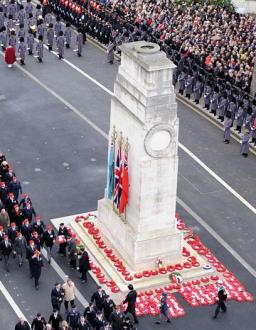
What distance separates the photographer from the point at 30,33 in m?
62.8

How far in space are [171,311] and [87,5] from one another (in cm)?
3036

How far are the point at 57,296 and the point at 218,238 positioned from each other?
26.5 feet

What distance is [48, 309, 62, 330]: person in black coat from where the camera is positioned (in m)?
36.2

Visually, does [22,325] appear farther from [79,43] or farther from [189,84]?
[79,43]

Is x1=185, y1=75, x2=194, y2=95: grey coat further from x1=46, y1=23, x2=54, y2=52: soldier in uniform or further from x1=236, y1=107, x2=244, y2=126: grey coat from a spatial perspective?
x1=46, y1=23, x2=54, y2=52: soldier in uniform

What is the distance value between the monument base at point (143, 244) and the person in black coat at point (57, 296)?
11.7 feet

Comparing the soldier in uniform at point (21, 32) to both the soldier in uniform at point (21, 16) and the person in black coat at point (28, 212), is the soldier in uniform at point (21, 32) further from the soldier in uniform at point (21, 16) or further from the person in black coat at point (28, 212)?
the person in black coat at point (28, 212)

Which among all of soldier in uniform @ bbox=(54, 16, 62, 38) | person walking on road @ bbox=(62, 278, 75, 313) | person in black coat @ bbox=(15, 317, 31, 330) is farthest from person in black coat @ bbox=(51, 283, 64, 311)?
soldier in uniform @ bbox=(54, 16, 62, 38)

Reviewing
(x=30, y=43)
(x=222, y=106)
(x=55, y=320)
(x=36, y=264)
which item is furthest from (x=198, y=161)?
(x=30, y=43)

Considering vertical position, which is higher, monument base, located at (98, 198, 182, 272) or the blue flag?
the blue flag

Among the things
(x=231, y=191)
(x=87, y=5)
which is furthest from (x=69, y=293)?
(x=87, y=5)

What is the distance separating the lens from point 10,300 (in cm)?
3878

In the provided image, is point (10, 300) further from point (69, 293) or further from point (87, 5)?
point (87, 5)

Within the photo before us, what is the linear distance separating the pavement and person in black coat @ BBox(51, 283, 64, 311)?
0.83m
